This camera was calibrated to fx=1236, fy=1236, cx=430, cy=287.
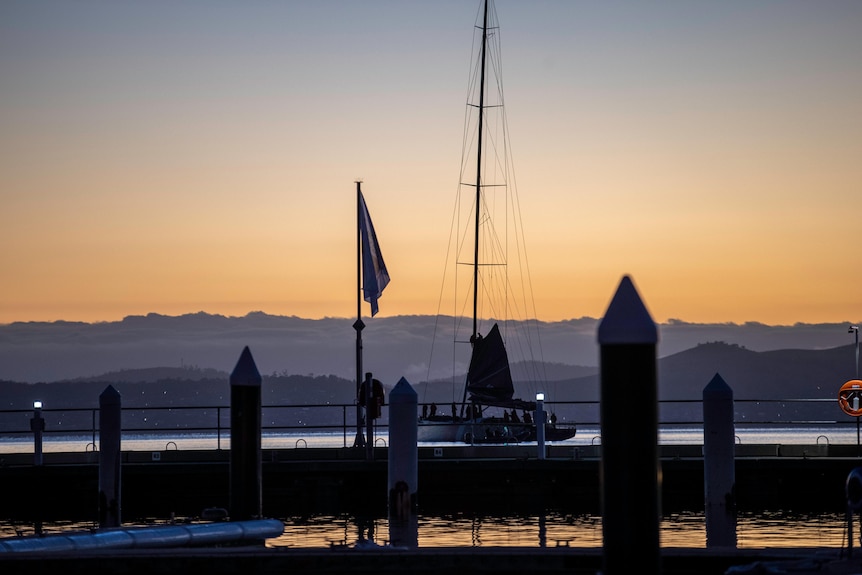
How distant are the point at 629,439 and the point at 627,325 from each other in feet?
3.00

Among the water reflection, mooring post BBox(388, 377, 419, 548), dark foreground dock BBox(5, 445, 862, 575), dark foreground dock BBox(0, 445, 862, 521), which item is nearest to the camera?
the water reflection

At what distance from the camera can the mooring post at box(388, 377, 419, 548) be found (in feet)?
71.0

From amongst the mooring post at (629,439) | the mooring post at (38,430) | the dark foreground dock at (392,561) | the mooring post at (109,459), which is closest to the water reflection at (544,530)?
the mooring post at (109,459)

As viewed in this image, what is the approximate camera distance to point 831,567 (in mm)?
12555

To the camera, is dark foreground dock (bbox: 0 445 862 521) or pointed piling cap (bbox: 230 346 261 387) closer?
pointed piling cap (bbox: 230 346 261 387)

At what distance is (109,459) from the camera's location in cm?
2300

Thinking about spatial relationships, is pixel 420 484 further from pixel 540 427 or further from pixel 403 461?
pixel 403 461

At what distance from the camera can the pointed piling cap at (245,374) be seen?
1958 centimetres

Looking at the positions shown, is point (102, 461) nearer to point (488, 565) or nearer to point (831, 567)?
point (488, 565)

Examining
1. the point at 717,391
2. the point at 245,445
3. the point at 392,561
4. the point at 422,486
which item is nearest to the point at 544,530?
the point at 717,391

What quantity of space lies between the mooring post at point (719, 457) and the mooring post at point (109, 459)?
35.2 feet

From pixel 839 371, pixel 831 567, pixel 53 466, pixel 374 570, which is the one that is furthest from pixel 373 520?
pixel 839 371

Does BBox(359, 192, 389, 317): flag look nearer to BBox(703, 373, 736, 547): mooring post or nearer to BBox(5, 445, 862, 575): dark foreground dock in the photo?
BBox(5, 445, 862, 575): dark foreground dock

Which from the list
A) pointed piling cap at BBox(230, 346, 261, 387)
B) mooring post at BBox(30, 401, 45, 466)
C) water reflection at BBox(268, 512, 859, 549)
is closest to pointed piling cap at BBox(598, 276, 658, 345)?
water reflection at BBox(268, 512, 859, 549)
